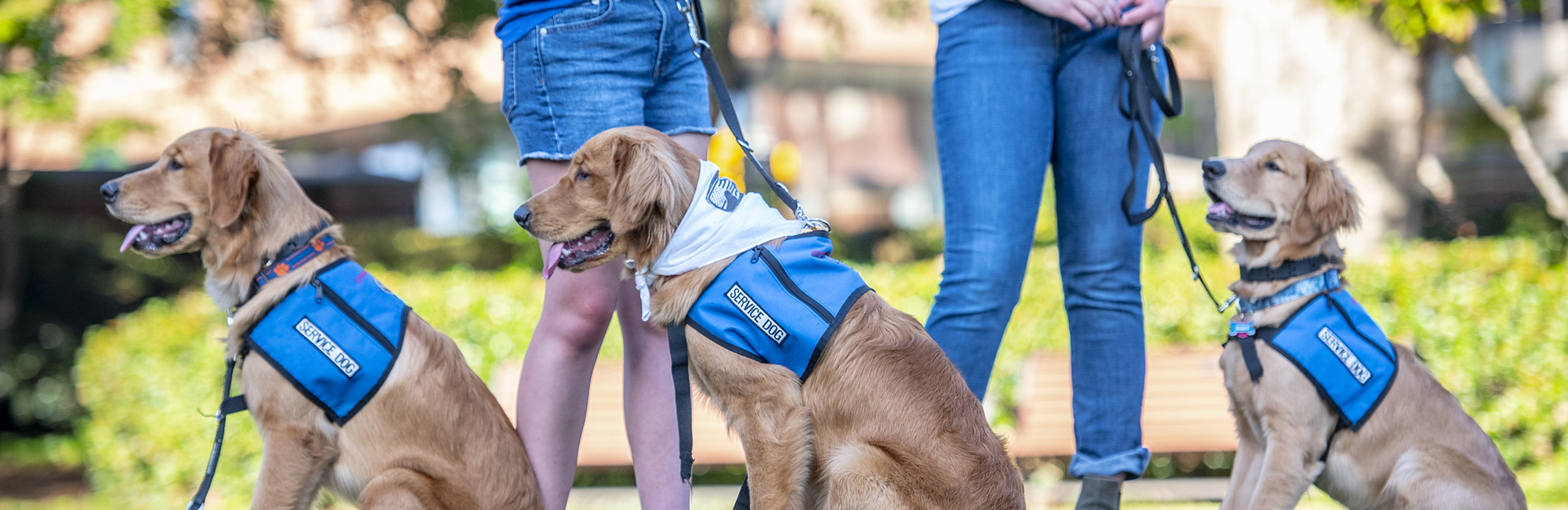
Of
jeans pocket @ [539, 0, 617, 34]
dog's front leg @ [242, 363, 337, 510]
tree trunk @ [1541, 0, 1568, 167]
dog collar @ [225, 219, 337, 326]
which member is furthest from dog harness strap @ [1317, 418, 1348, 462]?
tree trunk @ [1541, 0, 1568, 167]

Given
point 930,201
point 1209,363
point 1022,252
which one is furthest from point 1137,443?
point 930,201

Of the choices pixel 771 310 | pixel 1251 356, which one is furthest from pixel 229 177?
pixel 1251 356

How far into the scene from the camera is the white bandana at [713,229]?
2.64m

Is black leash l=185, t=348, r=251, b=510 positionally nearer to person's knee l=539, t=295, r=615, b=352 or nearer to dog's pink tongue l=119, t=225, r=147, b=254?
dog's pink tongue l=119, t=225, r=147, b=254

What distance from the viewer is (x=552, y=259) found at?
2.79 metres

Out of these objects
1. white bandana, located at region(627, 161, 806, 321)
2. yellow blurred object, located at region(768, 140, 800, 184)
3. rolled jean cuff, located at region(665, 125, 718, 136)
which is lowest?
yellow blurred object, located at region(768, 140, 800, 184)

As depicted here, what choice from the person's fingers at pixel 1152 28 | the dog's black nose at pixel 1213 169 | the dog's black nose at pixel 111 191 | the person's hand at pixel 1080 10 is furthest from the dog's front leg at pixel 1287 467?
the dog's black nose at pixel 111 191

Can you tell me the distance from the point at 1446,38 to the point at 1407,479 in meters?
6.53

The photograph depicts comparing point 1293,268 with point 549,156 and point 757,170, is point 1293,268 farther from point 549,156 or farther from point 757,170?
point 549,156

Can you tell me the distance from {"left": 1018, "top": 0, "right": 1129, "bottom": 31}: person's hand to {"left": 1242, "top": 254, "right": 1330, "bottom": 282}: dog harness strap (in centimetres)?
102

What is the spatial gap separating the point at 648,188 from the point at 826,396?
0.70 meters

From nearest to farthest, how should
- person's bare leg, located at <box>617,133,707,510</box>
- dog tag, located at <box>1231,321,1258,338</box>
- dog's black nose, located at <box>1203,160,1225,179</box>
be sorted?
person's bare leg, located at <box>617,133,707,510</box>
dog tag, located at <box>1231,321,1258,338</box>
dog's black nose, located at <box>1203,160,1225,179</box>

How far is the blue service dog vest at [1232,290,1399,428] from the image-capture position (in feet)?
10.2

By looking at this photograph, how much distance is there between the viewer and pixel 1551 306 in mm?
6301
